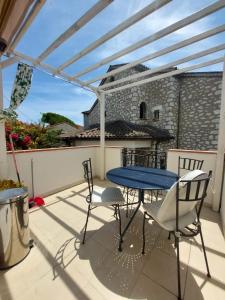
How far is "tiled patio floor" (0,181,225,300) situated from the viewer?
4.21 ft

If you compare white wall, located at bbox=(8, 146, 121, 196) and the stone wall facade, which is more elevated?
the stone wall facade

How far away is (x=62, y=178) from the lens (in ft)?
12.2

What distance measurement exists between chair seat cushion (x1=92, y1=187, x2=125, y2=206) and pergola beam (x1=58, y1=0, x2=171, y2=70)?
2.08m

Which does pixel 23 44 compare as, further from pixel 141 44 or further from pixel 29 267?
pixel 29 267

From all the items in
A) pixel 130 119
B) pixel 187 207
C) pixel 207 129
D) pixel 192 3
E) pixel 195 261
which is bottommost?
pixel 195 261

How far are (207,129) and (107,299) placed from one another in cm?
710

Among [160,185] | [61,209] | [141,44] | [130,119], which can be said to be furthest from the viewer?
A: [130,119]

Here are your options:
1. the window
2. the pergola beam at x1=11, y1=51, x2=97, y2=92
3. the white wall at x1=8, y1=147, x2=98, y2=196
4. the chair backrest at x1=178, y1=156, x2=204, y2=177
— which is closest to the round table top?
the chair backrest at x1=178, y1=156, x2=204, y2=177

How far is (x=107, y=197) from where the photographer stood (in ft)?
6.47

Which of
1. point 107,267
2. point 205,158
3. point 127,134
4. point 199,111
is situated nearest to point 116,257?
point 107,267

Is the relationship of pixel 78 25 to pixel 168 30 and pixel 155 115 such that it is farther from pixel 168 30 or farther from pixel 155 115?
pixel 155 115

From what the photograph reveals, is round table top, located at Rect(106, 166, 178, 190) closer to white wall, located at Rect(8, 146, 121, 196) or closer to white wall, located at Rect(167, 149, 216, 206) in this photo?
white wall, located at Rect(167, 149, 216, 206)

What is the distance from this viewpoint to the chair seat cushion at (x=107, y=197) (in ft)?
5.97

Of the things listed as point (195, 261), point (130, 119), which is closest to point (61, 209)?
point (195, 261)
